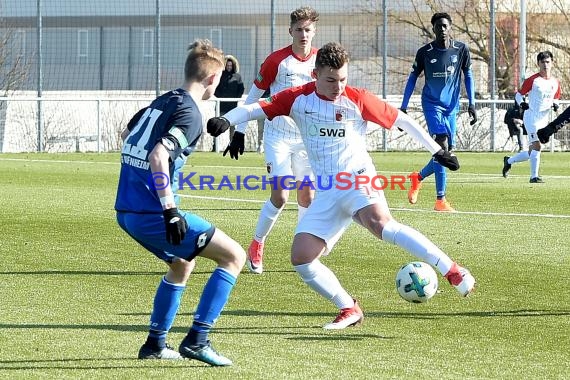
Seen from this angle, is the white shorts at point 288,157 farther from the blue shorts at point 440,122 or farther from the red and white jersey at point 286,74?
the blue shorts at point 440,122

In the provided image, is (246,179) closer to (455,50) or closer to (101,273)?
(455,50)

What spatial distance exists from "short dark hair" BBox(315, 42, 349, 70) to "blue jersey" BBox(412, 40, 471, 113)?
7.97 meters

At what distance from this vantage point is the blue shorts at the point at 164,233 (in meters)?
5.87

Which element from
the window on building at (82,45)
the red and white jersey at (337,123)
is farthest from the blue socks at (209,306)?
the window on building at (82,45)

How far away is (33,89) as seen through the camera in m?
28.8

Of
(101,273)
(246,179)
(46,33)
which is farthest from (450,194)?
(46,33)

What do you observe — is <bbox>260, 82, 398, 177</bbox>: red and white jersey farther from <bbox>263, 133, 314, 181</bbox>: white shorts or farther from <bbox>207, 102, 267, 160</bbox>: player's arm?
<bbox>263, 133, 314, 181</bbox>: white shorts

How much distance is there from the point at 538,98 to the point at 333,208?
45.6 feet

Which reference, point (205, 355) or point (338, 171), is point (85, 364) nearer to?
point (205, 355)

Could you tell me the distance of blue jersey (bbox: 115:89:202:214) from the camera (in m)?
5.85

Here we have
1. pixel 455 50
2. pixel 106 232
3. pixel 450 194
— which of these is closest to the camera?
pixel 106 232

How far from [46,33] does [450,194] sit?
55.3ft

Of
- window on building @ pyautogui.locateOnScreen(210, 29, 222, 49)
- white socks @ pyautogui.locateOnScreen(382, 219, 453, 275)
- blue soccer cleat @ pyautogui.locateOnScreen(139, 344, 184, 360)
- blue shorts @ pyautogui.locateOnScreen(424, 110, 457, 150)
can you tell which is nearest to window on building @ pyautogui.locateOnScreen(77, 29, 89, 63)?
window on building @ pyautogui.locateOnScreen(210, 29, 222, 49)

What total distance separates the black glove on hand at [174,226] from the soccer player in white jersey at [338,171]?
1199mm
